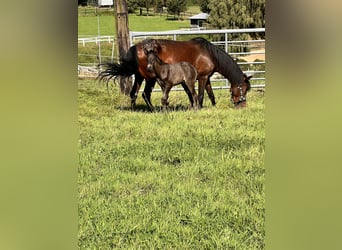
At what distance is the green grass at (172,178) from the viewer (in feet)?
5.66

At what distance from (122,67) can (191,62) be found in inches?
13.7

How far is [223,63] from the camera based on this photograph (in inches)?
74.2

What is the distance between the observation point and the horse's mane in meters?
1.84

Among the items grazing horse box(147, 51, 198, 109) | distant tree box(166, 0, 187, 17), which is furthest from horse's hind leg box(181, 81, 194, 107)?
distant tree box(166, 0, 187, 17)

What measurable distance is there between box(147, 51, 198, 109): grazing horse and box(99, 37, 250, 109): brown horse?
0.07ft

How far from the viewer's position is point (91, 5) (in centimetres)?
164

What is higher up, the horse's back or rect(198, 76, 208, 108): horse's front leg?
the horse's back

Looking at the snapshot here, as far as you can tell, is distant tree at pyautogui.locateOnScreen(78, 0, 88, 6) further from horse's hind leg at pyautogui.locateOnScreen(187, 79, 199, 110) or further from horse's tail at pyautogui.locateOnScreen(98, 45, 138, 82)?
horse's hind leg at pyautogui.locateOnScreen(187, 79, 199, 110)

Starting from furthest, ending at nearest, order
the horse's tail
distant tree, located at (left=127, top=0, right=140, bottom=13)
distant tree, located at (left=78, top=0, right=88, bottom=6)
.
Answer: the horse's tail → distant tree, located at (left=127, top=0, right=140, bottom=13) → distant tree, located at (left=78, top=0, right=88, bottom=6)

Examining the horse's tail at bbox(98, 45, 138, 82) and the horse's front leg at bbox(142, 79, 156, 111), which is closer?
the horse's tail at bbox(98, 45, 138, 82)

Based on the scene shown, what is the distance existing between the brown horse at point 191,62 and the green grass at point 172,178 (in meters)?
0.08
